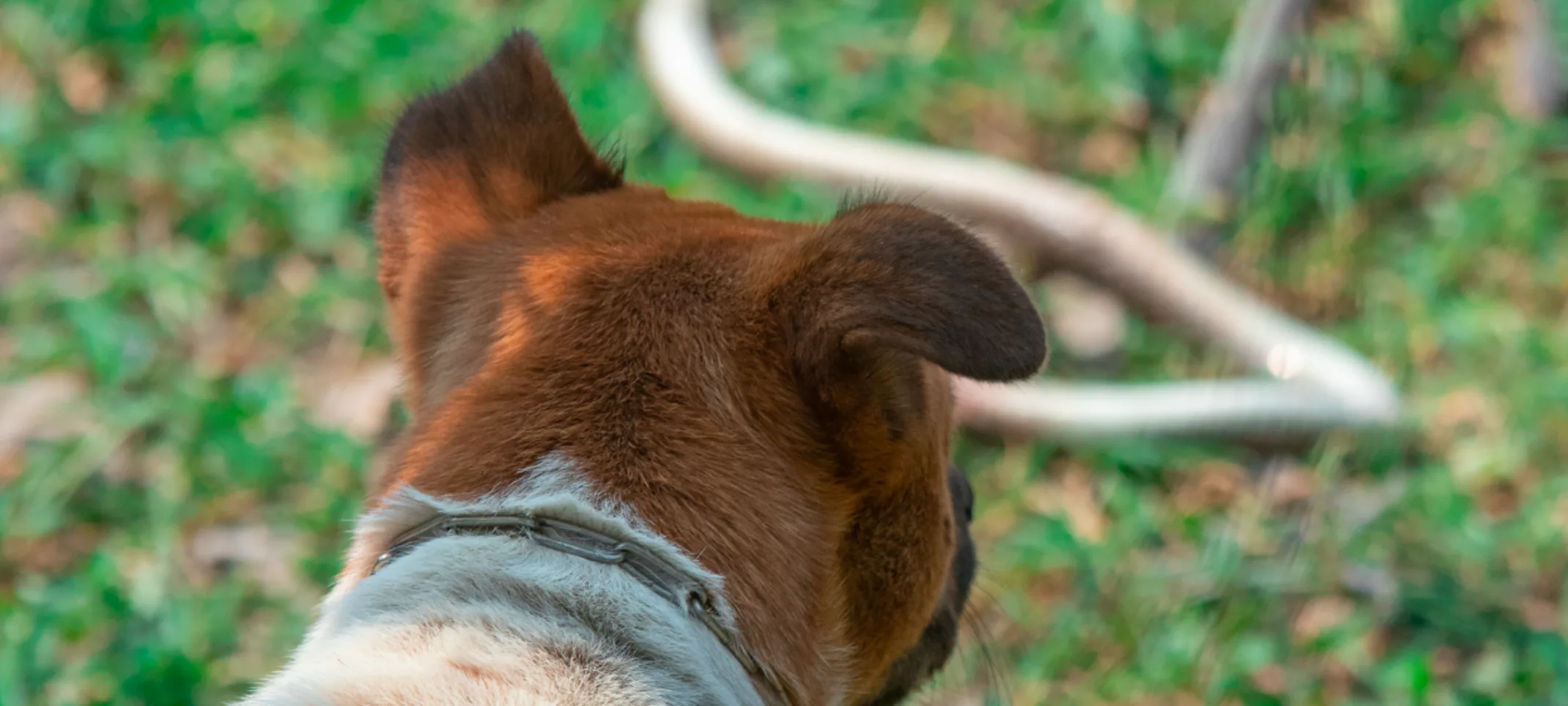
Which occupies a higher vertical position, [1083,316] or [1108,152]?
[1108,152]

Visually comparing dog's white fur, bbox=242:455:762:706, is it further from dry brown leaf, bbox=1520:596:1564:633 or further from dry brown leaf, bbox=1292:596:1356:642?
dry brown leaf, bbox=1520:596:1564:633

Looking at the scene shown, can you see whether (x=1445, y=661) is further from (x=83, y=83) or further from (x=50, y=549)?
(x=83, y=83)

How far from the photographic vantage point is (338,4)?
20.8 feet

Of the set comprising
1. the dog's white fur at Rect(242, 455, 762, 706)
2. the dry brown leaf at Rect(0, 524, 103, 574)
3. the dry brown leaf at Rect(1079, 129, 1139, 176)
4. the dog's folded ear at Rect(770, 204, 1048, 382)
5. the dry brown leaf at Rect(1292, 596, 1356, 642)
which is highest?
the dog's folded ear at Rect(770, 204, 1048, 382)

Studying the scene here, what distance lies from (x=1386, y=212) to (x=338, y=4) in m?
4.55

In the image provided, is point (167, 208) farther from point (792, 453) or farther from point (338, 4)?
point (792, 453)

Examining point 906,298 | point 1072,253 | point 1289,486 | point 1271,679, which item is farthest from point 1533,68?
point 906,298

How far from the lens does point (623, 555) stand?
71.1 inches

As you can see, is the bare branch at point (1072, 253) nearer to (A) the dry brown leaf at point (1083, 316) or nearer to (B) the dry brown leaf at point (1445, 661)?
(A) the dry brown leaf at point (1083, 316)

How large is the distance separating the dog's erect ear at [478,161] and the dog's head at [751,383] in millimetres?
49

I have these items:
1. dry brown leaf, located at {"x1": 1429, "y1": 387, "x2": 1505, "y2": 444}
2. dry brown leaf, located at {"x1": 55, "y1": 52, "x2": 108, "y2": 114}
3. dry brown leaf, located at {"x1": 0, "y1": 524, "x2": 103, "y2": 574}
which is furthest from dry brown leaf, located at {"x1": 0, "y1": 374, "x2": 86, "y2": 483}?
dry brown leaf, located at {"x1": 1429, "y1": 387, "x2": 1505, "y2": 444}

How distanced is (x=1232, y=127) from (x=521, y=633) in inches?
173

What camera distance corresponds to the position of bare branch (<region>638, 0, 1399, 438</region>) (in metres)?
4.72

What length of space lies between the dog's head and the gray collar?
0.05 meters
